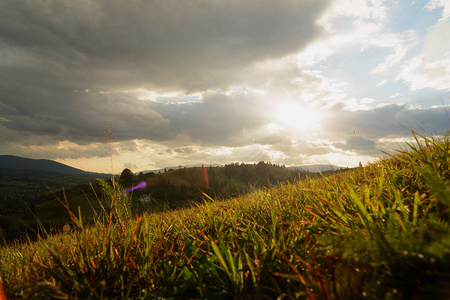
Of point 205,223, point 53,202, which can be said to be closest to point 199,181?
point 53,202

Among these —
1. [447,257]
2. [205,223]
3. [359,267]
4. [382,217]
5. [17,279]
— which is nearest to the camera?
[447,257]

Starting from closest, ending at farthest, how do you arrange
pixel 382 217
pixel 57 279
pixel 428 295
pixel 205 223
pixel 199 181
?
1. pixel 428 295
2. pixel 57 279
3. pixel 382 217
4. pixel 205 223
5. pixel 199 181

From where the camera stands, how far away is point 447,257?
5.26ft

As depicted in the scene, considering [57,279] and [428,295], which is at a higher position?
[428,295]

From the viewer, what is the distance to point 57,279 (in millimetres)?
2281

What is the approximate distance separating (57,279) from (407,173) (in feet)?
16.3

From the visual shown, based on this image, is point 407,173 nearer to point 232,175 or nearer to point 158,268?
point 158,268

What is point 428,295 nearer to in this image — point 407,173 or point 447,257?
point 447,257

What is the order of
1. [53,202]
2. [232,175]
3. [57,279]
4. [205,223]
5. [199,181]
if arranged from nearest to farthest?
[57,279] < [205,223] < [53,202] < [199,181] < [232,175]

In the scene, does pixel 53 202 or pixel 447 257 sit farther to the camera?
pixel 53 202

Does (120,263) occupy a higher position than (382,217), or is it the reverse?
(382,217)

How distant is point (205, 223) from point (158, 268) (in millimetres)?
1318

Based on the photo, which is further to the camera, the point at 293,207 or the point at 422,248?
the point at 293,207

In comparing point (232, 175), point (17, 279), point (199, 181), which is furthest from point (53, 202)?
point (17, 279)
